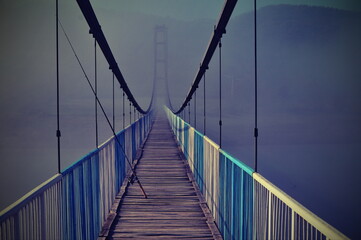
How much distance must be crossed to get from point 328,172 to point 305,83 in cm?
5610

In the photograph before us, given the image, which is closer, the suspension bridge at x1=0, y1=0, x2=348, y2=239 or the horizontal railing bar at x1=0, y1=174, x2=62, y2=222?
the horizontal railing bar at x1=0, y1=174, x2=62, y2=222

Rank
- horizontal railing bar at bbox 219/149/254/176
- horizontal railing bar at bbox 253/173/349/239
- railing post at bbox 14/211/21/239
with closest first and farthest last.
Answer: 1. horizontal railing bar at bbox 253/173/349/239
2. railing post at bbox 14/211/21/239
3. horizontal railing bar at bbox 219/149/254/176

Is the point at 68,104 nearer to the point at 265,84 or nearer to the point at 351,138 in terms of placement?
the point at 265,84

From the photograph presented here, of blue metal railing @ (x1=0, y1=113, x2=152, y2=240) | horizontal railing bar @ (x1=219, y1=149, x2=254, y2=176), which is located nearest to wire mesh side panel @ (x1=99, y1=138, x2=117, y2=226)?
blue metal railing @ (x1=0, y1=113, x2=152, y2=240)

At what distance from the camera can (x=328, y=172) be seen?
102562mm

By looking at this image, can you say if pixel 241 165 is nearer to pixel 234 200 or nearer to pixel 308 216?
pixel 234 200

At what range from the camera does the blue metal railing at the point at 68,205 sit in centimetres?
175

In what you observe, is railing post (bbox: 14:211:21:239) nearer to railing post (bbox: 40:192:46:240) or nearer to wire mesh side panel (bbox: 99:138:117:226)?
railing post (bbox: 40:192:46:240)

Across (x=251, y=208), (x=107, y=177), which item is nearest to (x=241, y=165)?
(x=251, y=208)

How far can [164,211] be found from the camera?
4508 mm

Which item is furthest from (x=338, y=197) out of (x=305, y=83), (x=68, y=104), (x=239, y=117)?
(x=68, y=104)

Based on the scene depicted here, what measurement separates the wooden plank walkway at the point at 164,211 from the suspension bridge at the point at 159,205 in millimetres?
11

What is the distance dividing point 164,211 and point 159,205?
11.9 inches

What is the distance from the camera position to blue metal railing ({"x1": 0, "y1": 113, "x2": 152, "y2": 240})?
175 cm
